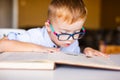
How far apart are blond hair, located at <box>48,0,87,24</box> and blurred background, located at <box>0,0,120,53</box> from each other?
4.22m

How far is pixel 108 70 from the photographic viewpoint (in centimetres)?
74

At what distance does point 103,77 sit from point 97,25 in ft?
22.8

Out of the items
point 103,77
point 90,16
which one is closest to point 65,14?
point 103,77

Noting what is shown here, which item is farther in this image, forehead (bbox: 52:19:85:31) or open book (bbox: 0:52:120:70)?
forehead (bbox: 52:19:85:31)

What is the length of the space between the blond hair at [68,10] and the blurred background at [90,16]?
422cm

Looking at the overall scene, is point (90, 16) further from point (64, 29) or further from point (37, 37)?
point (64, 29)

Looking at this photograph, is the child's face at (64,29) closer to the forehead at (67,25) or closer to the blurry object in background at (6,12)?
the forehead at (67,25)

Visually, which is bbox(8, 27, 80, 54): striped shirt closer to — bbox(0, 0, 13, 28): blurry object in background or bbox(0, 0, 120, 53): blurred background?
bbox(0, 0, 120, 53): blurred background

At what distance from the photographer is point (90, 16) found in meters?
7.34

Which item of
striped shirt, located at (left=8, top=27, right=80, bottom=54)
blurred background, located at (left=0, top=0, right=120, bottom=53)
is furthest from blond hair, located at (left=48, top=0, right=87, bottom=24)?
blurred background, located at (left=0, top=0, right=120, bottom=53)

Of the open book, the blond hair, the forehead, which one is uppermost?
the blond hair

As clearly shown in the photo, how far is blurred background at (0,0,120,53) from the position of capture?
5.88m

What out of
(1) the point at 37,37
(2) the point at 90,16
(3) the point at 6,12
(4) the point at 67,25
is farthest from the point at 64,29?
(2) the point at 90,16

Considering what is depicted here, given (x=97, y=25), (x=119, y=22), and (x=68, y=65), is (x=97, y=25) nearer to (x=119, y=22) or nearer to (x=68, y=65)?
(x=119, y=22)
